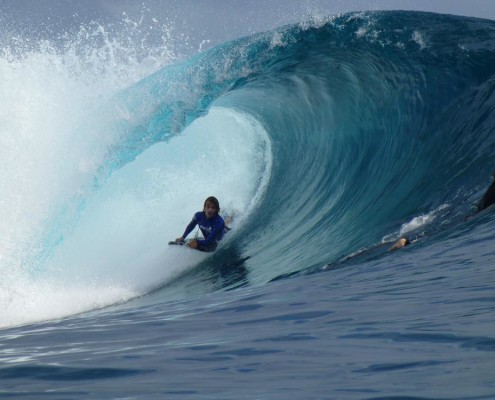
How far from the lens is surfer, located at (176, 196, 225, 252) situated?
11250 mm

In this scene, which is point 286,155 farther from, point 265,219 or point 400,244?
point 400,244

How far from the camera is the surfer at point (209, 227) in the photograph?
1125 cm

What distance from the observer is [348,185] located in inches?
456

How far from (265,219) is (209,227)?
1.54 m

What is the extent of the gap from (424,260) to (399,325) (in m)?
2.62

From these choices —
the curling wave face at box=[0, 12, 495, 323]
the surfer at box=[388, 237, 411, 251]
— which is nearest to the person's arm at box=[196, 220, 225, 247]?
the curling wave face at box=[0, 12, 495, 323]

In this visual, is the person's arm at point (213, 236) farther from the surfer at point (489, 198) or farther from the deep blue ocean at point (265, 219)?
the surfer at point (489, 198)

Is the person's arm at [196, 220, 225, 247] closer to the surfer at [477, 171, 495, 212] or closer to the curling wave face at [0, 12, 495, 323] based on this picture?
the curling wave face at [0, 12, 495, 323]

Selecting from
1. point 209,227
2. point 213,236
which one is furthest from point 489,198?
point 209,227

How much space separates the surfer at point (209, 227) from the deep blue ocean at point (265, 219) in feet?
0.58

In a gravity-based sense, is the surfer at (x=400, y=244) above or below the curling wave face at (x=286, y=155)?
below

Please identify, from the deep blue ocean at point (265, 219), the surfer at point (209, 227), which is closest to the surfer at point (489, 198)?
the deep blue ocean at point (265, 219)

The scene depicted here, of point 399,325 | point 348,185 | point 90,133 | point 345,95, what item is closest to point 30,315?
point 90,133

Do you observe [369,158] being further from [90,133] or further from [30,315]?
[30,315]
